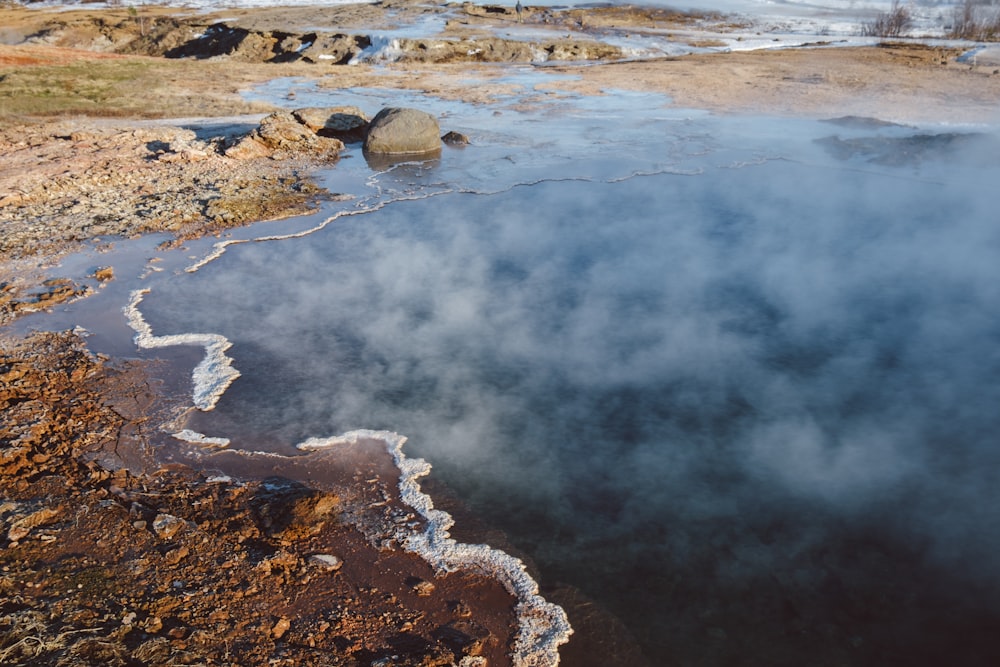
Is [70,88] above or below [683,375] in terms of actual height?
below

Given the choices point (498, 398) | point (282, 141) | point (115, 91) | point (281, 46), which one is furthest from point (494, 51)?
point (498, 398)

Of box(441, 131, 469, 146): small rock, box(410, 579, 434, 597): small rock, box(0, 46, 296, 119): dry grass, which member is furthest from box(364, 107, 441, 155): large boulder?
box(410, 579, 434, 597): small rock

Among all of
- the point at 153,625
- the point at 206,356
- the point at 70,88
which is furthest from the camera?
the point at 70,88

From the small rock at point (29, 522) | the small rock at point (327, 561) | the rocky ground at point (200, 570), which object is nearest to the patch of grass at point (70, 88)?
the rocky ground at point (200, 570)

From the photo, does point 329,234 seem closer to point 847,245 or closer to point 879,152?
point 847,245

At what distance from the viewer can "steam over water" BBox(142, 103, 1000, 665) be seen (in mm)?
2898

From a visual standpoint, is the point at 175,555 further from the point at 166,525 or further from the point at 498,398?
the point at 498,398

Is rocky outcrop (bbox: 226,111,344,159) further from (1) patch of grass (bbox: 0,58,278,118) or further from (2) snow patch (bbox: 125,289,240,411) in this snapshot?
(2) snow patch (bbox: 125,289,240,411)

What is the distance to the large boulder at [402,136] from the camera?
9.20 meters

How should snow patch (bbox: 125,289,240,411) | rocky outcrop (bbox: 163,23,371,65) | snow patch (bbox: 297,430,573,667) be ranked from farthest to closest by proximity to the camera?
rocky outcrop (bbox: 163,23,371,65), snow patch (bbox: 125,289,240,411), snow patch (bbox: 297,430,573,667)

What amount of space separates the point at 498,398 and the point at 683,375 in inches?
43.6

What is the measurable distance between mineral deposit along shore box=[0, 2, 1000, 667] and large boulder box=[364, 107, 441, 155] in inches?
3.1

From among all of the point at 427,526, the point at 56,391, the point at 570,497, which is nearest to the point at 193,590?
the point at 427,526

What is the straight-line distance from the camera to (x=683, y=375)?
4.27 m
